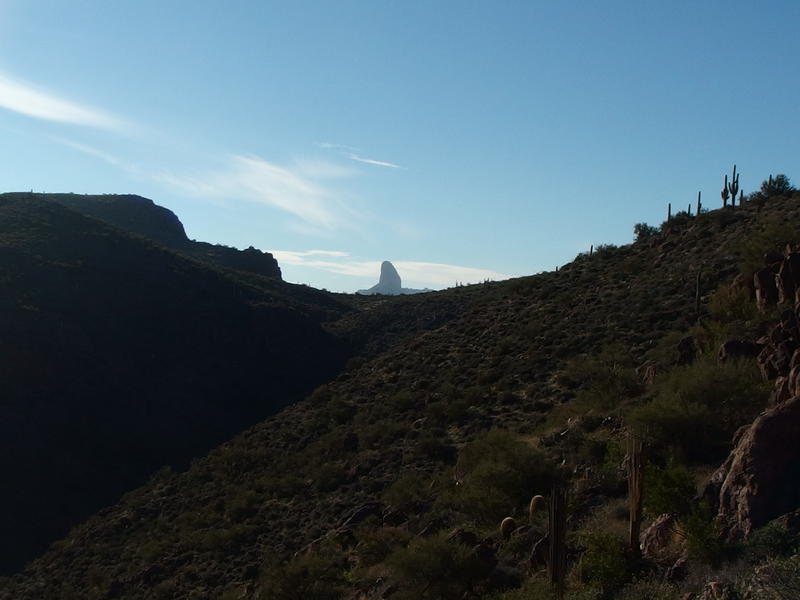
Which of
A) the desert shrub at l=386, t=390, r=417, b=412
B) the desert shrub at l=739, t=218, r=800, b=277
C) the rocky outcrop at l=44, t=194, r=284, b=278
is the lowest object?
the desert shrub at l=386, t=390, r=417, b=412

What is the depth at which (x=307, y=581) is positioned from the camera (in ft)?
61.7

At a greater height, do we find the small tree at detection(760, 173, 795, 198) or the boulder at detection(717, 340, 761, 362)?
the small tree at detection(760, 173, 795, 198)

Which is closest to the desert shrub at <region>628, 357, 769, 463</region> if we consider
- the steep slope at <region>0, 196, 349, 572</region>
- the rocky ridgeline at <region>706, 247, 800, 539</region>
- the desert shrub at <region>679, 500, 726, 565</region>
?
the rocky ridgeline at <region>706, 247, 800, 539</region>

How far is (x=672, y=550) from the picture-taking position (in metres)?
12.1

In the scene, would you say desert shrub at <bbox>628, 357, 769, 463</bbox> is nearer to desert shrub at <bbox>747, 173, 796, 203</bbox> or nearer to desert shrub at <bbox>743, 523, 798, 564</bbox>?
desert shrub at <bbox>743, 523, 798, 564</bbox>

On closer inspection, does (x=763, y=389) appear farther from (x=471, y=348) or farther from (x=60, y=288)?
(x=60, y=288)

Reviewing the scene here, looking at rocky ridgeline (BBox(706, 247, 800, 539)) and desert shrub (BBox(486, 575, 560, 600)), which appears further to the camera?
desert shrub (BBox(486, 575, 560, 600))

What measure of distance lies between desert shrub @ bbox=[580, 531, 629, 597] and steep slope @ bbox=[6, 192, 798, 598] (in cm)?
631

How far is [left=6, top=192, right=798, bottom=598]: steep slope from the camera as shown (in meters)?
24.0

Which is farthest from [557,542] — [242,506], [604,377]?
[242,506]

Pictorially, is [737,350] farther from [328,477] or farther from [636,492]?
[328,477]

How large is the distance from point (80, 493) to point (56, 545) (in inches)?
309

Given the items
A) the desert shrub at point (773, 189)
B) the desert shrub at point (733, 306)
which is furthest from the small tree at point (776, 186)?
the desert shrub at point (733, 306)

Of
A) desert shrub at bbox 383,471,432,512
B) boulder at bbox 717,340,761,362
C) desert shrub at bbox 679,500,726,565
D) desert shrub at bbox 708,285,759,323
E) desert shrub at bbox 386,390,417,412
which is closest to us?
desert shrub at bbox 679,500,726,565
